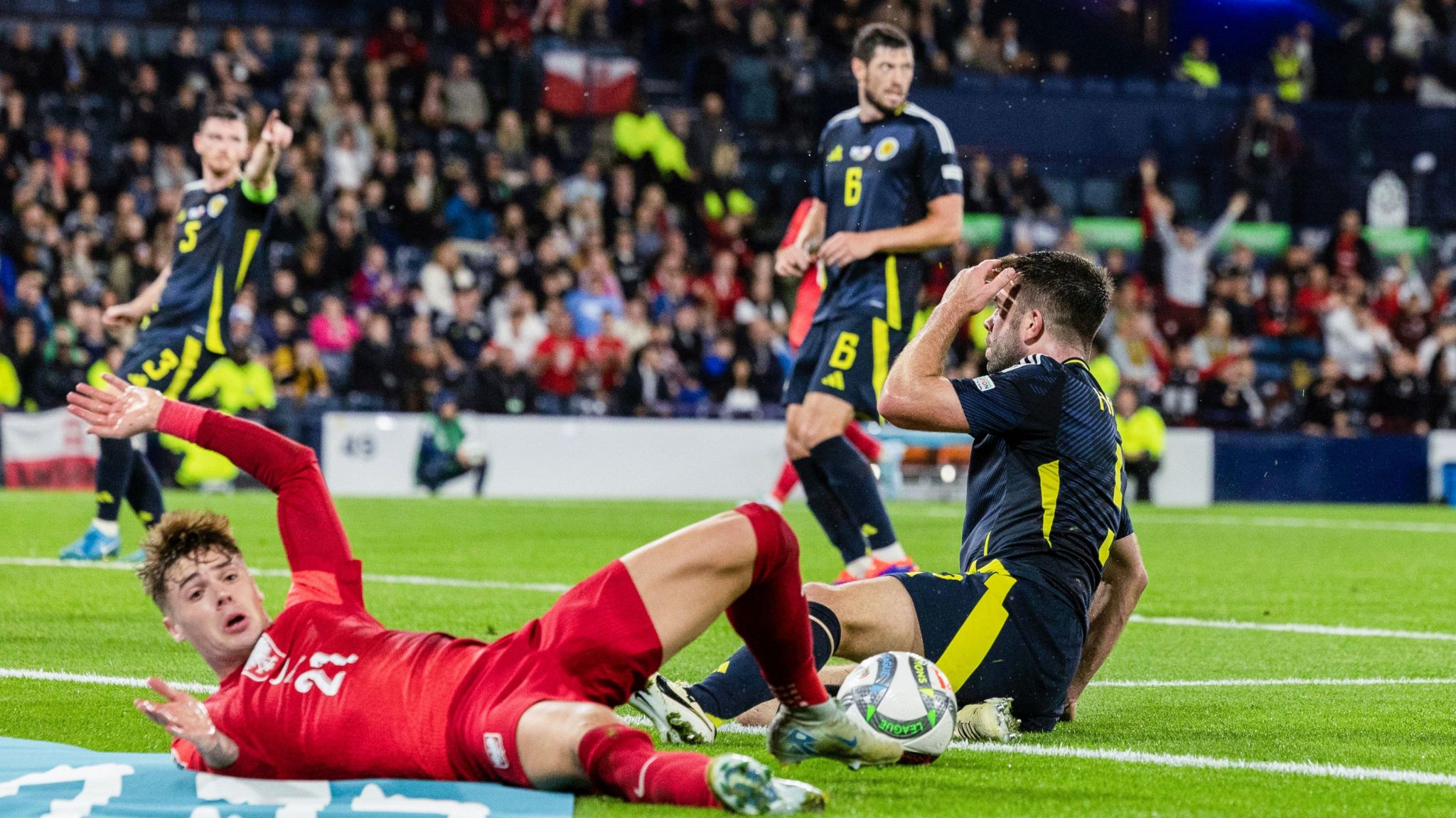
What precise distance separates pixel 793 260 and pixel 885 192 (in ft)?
1.79

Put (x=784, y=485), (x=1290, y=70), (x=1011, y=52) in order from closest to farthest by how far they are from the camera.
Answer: (x=784, y=485)
(x=1011, y=52)
(x=1290, y=70)

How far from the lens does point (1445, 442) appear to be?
827 inches

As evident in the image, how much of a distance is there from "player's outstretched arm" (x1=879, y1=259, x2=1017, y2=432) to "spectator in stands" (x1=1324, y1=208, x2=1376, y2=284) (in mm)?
20032

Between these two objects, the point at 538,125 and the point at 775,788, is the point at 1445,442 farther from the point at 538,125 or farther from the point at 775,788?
the point at 775,788

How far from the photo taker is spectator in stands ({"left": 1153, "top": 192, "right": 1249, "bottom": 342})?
22.4 metres

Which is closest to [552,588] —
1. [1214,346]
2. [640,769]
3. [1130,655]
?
[1130,655]

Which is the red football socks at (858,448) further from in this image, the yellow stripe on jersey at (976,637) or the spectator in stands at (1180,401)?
the spectator in stands at (1180,401)

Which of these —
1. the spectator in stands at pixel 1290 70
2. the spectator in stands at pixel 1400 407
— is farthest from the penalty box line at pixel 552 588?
the spectator in stands at pixel 1290 70

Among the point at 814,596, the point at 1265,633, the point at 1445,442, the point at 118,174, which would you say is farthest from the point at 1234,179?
the point at 814,596

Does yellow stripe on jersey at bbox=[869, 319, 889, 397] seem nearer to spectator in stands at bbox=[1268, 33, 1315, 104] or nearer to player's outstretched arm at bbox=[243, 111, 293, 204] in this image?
player's outstretched arm at bbox=[243, 111, 293, 204]

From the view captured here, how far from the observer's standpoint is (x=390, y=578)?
371 inches

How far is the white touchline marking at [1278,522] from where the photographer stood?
15641 millimetres

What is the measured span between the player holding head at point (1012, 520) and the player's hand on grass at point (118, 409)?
1.36 meters

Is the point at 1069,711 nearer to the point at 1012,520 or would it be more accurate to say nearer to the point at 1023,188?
the point at 1012,520
